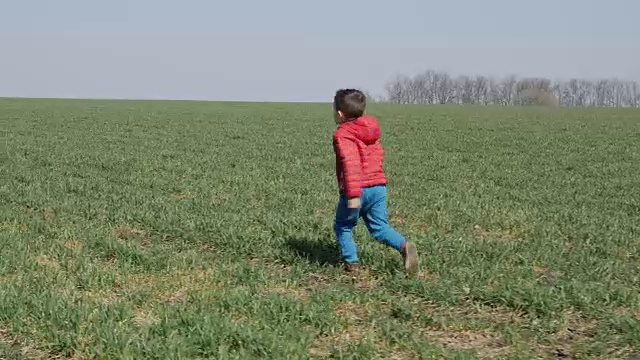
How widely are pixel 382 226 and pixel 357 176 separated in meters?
0.72

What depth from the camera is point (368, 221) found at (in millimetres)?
6066

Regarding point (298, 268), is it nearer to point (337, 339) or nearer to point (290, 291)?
point (290, 291)

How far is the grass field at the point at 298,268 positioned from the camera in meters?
4.25

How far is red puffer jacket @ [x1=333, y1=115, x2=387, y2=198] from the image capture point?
217 inches

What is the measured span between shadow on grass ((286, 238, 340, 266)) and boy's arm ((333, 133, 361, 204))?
1019 millimetres

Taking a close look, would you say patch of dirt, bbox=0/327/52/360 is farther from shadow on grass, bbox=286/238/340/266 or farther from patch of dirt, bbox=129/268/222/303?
shadow on grass, bbox=286/238/340/266

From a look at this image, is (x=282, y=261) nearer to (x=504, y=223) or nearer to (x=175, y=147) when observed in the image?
(x=504, y=223)

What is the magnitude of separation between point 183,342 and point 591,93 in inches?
2324

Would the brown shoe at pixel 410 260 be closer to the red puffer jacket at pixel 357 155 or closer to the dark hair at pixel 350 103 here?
the red puffer jacket at pixel 357 155

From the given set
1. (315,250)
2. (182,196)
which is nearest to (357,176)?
(315,250)

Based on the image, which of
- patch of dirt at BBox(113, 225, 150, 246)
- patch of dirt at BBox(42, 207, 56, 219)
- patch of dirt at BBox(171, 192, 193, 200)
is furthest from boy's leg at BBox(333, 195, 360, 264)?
patch of dirt at BBox(171, 192, 193, 200)

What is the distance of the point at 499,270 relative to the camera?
5.87 m

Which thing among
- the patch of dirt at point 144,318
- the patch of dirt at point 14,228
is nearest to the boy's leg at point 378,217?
the patch of dirt at point 144,318

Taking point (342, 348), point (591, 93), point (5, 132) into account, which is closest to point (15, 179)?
point (342, 348)
